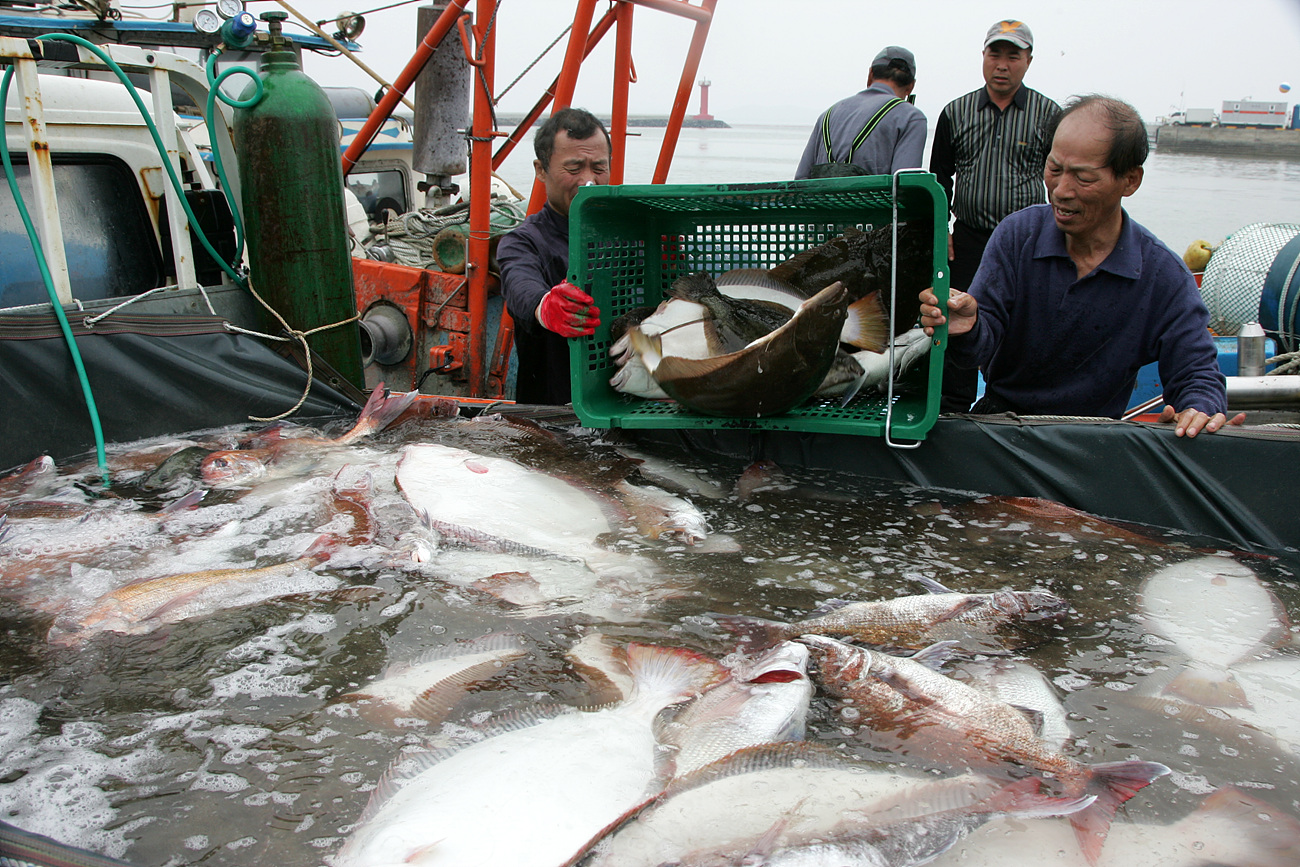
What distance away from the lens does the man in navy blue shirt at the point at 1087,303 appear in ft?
10.3

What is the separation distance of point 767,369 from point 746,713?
1.36 metres

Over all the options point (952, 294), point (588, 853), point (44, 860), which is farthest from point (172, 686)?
point (952, 294)

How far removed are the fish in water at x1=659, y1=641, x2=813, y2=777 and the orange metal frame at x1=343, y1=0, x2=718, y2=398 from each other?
3.73 meters

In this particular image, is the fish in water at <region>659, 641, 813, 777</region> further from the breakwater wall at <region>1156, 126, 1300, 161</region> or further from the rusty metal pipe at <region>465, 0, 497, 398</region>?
the breakwater wall at <region>1156, 126, 1300, 161</region>

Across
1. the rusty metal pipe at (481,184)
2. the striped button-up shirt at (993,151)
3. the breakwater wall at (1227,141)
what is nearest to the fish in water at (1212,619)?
the striped button-up shirt at (993,151)

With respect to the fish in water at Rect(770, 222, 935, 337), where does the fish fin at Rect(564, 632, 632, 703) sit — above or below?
below

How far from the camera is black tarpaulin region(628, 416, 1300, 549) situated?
116 inches

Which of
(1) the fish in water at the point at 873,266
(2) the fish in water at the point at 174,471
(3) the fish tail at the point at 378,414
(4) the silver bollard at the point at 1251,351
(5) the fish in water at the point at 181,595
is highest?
(1) the fish in water at the point at 873,266

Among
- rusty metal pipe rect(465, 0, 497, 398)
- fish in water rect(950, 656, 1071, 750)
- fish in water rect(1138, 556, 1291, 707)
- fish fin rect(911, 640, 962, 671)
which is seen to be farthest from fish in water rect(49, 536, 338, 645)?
rusty metal pipe rect(465, 0, 497, 398)

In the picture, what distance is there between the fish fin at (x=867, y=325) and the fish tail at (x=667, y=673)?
170cm

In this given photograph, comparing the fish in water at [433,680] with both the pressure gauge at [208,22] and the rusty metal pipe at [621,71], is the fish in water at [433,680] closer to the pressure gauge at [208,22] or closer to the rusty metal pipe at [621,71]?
the rusty metal pipe at [621,71]

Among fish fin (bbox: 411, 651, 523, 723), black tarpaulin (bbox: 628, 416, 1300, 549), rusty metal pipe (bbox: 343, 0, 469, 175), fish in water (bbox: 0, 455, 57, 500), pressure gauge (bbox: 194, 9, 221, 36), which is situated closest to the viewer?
fish fin (bbox: 411, 651, 523, 723)

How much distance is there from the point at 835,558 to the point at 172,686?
202cm

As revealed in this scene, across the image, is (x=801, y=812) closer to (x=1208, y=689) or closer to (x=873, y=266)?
(x=1208, y=689)
